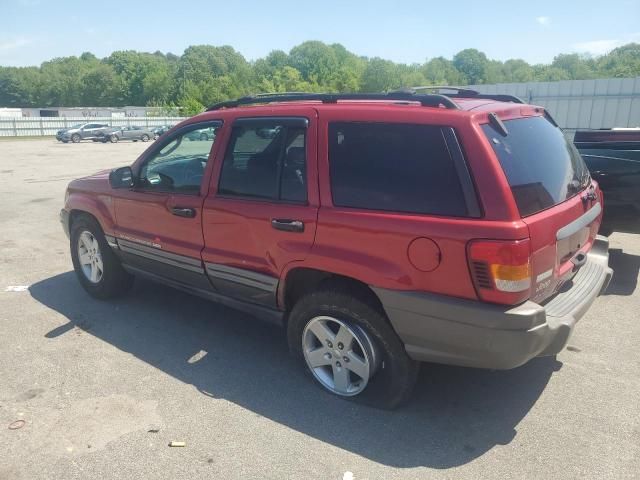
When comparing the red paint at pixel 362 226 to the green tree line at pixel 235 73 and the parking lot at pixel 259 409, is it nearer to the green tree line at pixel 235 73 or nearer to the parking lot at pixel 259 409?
the parking lot at pixel 259 409

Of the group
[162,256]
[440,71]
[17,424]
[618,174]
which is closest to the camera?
[17,424]

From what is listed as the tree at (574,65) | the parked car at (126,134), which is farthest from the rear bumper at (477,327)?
the tree at (574,65)

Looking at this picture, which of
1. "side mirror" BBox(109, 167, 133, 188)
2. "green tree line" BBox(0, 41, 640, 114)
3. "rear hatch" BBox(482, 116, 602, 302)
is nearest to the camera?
"rear hatch" BBox(482, 116, 602, 302)

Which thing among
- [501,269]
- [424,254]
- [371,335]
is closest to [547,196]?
[501,269]

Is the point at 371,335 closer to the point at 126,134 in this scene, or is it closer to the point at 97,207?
the point at 97,207

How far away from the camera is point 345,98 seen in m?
3.39

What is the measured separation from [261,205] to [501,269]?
5.33 ft

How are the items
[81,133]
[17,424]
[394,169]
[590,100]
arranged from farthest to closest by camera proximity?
[81,133] → [590,100] → [17,424] → [394,169]

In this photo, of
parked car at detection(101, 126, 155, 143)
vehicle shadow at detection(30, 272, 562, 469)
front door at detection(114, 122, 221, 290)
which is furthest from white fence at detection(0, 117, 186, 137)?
vehicle shadow at detection(30, 272, 562, 469)

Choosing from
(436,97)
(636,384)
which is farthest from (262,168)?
(636,384)

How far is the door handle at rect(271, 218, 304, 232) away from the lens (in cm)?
323

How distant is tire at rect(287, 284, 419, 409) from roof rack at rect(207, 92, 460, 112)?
1214mm

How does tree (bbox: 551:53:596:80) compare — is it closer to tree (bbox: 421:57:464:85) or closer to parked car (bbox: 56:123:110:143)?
tree (bbox: 421:57:464:85)

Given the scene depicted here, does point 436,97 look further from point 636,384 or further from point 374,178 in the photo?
point 636,384
